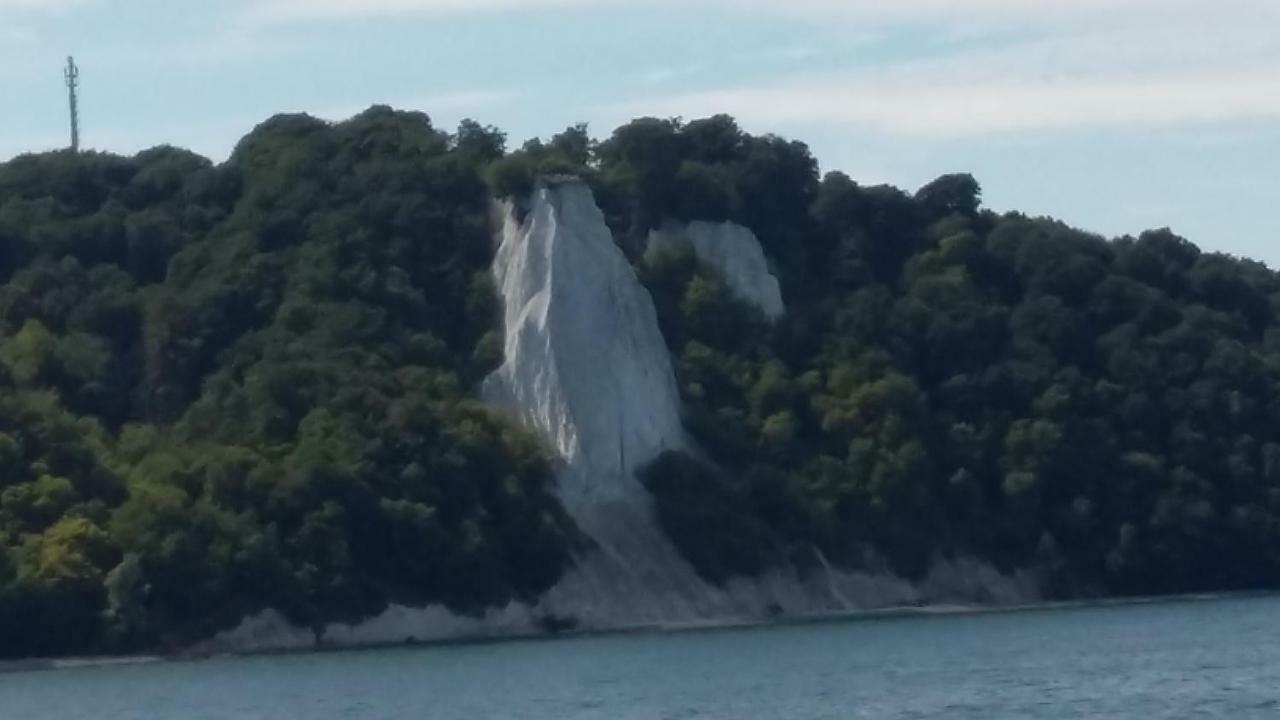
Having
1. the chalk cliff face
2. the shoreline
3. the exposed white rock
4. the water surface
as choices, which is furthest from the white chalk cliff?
the exposed white rock

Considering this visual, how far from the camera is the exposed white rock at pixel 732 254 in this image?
101625 millimetres

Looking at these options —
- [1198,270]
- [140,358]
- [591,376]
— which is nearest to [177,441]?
[140,358]

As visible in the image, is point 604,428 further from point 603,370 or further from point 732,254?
point 732,254

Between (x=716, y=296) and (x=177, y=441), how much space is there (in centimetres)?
2226

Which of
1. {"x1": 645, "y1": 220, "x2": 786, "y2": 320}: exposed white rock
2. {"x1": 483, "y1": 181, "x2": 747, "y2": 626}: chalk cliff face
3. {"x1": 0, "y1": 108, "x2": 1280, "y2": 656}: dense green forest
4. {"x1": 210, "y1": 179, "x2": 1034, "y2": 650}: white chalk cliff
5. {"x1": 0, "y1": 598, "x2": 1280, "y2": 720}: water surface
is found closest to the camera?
{"x1": 0, "y1": 598, "x2": 1280, "y2": 720}: water surface

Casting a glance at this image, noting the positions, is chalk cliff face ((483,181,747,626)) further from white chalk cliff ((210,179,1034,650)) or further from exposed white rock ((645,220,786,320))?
exposed white rock ((645,220,786,320))

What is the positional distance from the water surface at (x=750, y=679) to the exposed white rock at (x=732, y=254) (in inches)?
952

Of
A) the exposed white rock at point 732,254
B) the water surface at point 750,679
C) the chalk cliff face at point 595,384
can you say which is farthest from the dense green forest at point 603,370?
the water surface at point 750,679

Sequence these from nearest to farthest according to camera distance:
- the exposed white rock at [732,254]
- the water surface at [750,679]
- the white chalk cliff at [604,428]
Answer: the water surface at [750,679], the white chalk cliff at [604,428], the exposed white rock at [732,254]

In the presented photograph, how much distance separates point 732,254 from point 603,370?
40.3 feet

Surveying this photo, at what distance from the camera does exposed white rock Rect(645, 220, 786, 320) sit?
333 ft

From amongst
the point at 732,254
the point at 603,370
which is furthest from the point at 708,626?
the point at 732,254

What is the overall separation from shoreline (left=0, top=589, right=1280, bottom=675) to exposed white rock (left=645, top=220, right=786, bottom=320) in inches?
620

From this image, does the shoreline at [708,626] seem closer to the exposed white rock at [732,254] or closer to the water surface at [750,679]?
the water surface at [750,679]
